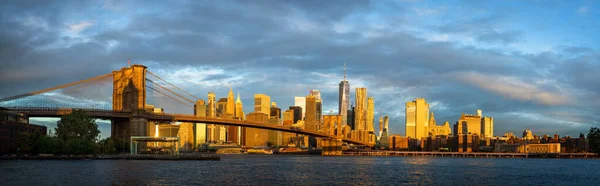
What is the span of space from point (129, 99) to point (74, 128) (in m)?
19.9

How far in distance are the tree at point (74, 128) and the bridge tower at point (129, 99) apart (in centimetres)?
1427

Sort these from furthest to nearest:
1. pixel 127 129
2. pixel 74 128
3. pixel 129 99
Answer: pixel 129 99, pixel 127 129, pixel 74 128

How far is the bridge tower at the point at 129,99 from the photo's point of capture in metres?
126

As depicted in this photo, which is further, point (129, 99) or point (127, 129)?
point (129, 99)

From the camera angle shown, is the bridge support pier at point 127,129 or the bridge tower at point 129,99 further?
the bridge tower at point 129,99

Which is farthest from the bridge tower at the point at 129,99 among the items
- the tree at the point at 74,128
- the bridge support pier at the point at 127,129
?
the tree at the point at 74,128

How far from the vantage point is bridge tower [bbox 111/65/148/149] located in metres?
126

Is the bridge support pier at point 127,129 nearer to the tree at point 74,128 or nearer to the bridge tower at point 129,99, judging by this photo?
the bridge tower at point 129,99

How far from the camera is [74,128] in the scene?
360 ft

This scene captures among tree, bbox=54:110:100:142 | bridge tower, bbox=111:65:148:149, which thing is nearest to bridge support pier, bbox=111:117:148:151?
bridge tower, bbox=111:65:148:149

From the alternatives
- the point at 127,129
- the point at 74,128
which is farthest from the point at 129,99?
the point at 74,128

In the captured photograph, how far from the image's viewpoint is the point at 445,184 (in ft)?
210

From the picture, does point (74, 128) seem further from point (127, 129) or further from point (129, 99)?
point (129, 99)

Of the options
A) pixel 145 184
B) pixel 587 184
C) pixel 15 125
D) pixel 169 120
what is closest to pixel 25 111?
pixel 15 125
